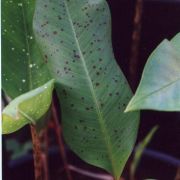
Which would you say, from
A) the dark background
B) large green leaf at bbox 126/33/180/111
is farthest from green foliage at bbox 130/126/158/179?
large green leaf at bbox 126/33/180/111

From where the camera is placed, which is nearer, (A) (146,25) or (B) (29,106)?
(B) (29,106)

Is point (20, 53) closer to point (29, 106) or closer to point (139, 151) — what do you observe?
point (29, 106)

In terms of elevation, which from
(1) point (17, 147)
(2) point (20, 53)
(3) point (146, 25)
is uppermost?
(2) point (20, 53)

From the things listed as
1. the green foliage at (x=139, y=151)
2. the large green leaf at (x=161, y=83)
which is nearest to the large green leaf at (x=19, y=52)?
the large green leaf at (x=161, y=83)

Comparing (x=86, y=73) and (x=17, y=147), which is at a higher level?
(x=86, y=73)

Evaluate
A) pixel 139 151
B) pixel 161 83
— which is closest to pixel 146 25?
pixel 139 151
